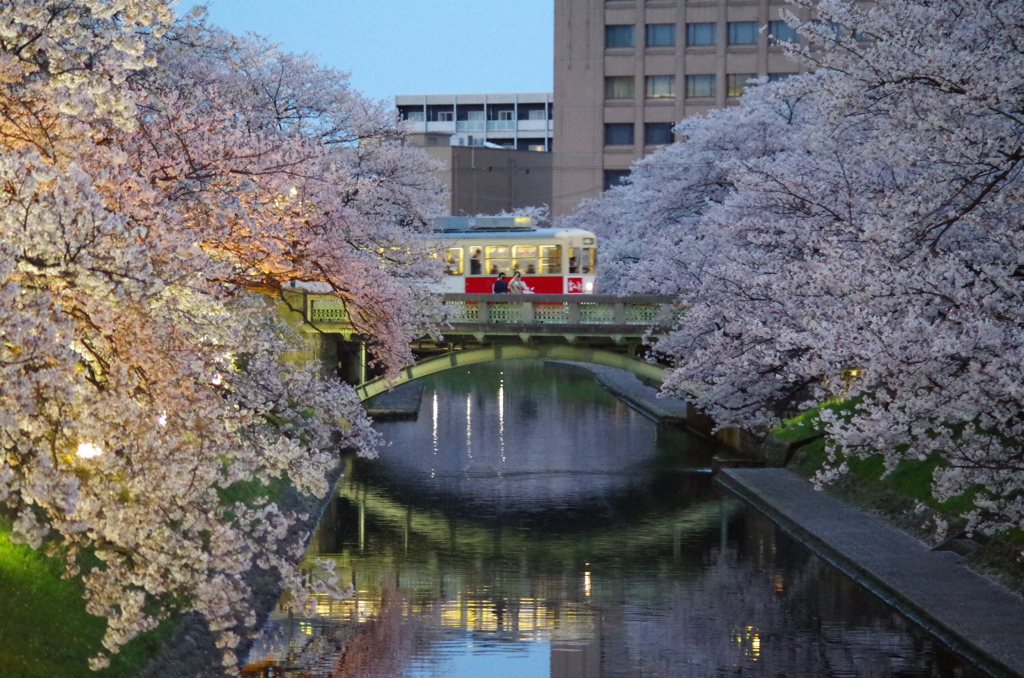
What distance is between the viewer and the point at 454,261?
52031 millimetres

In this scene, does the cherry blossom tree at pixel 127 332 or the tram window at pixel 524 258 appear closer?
the cherry blossom tree at pixel 127 332

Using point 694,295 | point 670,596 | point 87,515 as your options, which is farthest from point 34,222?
point 694,295

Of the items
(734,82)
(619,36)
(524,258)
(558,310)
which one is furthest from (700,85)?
(558,310)

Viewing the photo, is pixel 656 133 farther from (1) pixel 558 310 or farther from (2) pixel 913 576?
(2) pixel 913 576

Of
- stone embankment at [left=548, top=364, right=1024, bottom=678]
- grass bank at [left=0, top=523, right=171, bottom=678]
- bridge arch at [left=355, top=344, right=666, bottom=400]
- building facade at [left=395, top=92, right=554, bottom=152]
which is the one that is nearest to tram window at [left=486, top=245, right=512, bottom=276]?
bridge arch at [left=355, top=344, right=666, bottom=400]

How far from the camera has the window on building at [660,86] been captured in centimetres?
9638

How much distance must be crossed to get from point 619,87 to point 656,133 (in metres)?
4.18

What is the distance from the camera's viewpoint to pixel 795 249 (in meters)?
32.5

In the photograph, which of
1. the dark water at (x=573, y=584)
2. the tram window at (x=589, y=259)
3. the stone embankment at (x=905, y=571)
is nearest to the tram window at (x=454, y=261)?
the tram window at (x=589, y=259)

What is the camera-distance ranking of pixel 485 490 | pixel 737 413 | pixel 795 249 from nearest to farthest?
pixel 795 249, pixel 485 490, pixel 737 413

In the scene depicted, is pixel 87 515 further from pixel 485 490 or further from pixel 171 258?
pixel 485 490

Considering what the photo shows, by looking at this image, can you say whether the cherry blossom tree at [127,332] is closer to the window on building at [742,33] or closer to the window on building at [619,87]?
the window on building at [619,87]

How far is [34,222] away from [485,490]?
27387mm

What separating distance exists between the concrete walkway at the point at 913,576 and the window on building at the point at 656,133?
64825 mm
